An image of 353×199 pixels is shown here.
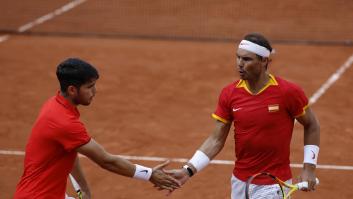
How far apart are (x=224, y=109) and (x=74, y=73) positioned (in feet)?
6.10

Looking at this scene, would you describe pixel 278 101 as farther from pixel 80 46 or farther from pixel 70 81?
pixel 80 46

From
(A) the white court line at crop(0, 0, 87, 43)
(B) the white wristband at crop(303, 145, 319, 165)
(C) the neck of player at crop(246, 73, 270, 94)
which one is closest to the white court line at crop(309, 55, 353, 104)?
(B) the white wristband at crop(303, 145, 319, 165)

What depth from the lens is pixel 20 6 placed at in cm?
2420

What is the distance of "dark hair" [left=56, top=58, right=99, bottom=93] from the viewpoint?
661 cm

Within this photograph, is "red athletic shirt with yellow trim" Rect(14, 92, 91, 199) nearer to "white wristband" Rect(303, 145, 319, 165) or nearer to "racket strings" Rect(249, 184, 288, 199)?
"racket strings" Rect(249, 184, 288, 199)

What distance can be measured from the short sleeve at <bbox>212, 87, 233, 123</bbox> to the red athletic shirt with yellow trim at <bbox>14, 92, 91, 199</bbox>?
1706 millimetres

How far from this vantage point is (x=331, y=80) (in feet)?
53.2

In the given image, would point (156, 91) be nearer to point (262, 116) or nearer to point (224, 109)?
point (224, 109)

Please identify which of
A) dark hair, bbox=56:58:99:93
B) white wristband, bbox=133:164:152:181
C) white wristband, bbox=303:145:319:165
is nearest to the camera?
dark hair, bbox=56:58:99:93

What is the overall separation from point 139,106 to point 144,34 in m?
6.53

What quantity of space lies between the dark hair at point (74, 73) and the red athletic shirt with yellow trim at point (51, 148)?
0.58 feet

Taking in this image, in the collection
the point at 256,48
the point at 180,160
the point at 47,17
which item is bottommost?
the point at 180,160

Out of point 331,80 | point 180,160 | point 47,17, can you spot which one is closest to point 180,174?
point 180,160

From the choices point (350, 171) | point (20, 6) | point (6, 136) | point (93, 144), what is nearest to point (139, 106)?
point (6, 136)
